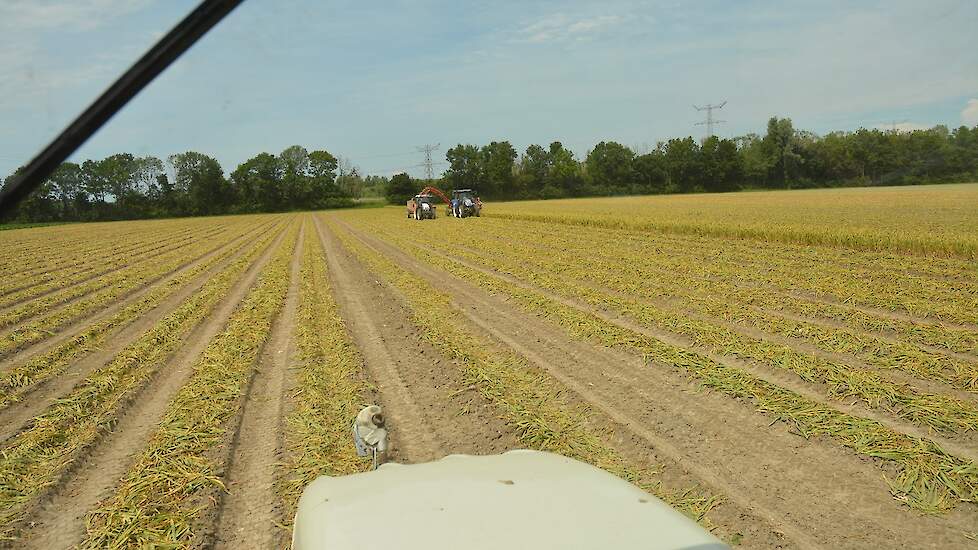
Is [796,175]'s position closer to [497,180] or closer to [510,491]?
[497,180]

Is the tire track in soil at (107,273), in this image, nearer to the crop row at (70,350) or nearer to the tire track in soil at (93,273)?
the tire track in soil at (93,273)

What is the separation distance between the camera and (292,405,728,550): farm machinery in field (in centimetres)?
172

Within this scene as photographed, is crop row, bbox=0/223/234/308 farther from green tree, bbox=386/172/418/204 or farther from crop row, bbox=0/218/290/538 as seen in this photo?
green tree, bbox=386/172/418/204

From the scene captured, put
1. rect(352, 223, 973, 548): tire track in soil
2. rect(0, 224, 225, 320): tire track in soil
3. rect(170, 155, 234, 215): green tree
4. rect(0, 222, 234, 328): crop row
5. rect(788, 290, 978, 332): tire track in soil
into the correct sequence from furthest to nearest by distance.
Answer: rect(170, 155, 234, 215): green tree → rect(0, 224, 225, 320): tire track in soil → rect(0, 222, 234, 328): crop row → rect(788, 290, 978, 332): tire track in soil → rect(352, 223, 973, 548): tire track in soil

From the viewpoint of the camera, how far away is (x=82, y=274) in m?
17.9

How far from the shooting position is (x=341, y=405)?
6230 mm

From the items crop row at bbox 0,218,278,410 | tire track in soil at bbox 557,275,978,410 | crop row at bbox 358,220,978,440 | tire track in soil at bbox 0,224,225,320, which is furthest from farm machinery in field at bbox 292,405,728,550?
tire track in soil at bbox 0,224,225,320

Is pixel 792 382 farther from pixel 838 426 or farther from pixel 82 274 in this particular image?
pixel 82 274

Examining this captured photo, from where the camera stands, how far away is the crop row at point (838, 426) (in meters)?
4.42

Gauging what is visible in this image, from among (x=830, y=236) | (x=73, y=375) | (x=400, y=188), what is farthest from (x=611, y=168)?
(x=73, y=375)

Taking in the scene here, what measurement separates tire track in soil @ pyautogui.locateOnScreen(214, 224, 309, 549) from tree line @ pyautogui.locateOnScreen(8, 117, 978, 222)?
57592mm

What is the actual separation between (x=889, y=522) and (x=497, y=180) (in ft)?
289

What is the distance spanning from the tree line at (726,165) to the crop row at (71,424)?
75519 millimetres

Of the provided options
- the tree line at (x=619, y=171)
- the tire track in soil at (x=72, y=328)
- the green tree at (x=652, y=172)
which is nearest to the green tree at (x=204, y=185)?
the tree line at (x=619, y=171)
